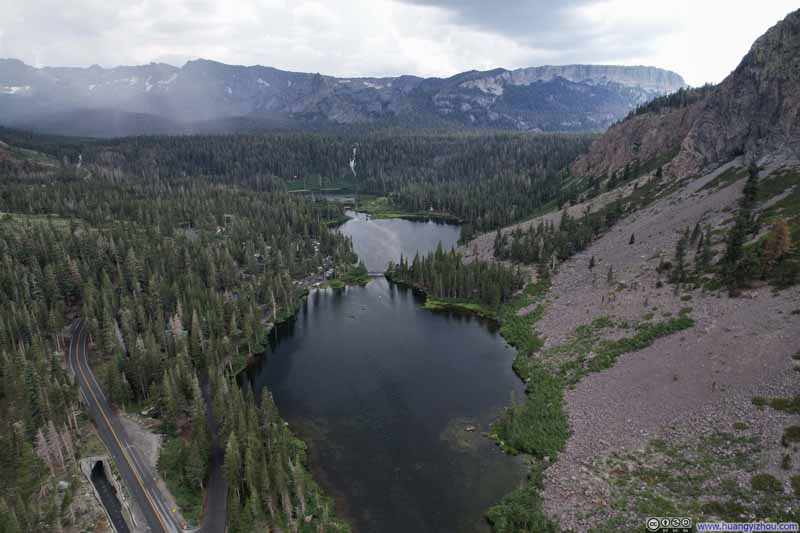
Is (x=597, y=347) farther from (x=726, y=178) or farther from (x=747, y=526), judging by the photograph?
(x=726, y=178)

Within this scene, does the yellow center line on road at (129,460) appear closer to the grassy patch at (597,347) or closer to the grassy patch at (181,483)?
Answer: the grassy patch at (181,483)

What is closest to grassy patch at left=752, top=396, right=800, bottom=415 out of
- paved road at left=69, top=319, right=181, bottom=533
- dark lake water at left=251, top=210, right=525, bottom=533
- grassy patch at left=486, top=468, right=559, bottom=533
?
grassy patch at left=486, top=468, right=559, bottom=533

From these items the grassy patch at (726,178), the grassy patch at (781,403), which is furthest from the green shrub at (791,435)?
the grassy patch at (726,178)

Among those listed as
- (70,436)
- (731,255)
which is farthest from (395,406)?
(731,255)

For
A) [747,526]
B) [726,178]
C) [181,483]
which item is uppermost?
[726,178]

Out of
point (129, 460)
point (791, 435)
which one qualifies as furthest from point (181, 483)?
point (791, 435)

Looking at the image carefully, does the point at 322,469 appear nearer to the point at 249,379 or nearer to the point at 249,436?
the point at 249,436
